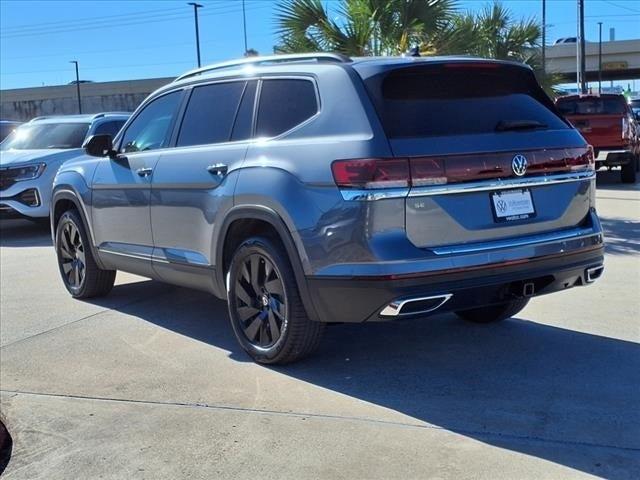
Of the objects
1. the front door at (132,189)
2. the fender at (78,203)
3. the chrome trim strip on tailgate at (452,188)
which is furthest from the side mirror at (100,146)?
the chrome trim strip on tailgate at (452,188)

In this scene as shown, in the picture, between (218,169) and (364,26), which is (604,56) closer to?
Answer: (364,26)

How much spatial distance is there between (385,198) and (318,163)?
478 millimetres

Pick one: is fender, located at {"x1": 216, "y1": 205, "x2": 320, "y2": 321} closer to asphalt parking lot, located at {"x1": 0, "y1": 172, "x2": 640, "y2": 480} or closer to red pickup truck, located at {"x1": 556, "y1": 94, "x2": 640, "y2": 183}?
asphalt parking lot, located at {"x1": 0, "y1": 172, "x2": 640, "y2": 480}

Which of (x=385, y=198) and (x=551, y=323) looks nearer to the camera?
(x=385, y=198)

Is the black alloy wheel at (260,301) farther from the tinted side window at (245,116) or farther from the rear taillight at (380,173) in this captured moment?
the rear taillight at (380,173)

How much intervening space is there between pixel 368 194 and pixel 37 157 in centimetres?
913

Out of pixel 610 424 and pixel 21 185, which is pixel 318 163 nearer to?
pixel 610 424

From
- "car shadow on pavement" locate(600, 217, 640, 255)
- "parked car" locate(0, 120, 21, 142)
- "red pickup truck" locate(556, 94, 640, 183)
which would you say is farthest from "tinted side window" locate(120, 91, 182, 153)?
"parked car" locate(0, 120, 21, 142)

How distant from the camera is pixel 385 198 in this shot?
386cm

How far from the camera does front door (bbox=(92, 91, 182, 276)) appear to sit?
18.9 ft

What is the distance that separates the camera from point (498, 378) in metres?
4.51

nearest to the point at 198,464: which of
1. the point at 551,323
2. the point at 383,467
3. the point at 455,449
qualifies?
the point at 383,467

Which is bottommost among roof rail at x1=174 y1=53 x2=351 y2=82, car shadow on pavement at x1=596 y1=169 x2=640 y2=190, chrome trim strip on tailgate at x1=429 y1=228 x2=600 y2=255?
car shadow on pavement at x1=596 y1=169 x2=640 y2=190

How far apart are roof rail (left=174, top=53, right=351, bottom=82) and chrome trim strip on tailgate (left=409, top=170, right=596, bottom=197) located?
106 cm
